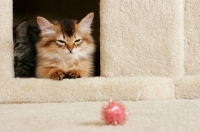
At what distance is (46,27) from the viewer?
214cm

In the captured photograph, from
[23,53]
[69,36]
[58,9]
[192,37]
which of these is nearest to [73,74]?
[69,36]

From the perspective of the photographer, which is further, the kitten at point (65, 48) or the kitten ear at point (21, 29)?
the kitten ear at point (21, 29)

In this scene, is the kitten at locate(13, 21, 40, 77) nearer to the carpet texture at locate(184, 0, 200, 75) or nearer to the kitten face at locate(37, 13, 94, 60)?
the kitten face at locate(37, 13, 94, 60)

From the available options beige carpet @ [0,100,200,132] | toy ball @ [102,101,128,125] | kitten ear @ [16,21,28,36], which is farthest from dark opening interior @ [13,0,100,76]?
toy ball @ [102,101,128,125]

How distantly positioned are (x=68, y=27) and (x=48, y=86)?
15.8 inches

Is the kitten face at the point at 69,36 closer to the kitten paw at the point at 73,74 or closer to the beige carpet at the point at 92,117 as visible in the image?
the kitten paw at the point at 73,74

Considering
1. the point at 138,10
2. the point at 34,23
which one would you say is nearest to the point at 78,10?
the point at 34,23

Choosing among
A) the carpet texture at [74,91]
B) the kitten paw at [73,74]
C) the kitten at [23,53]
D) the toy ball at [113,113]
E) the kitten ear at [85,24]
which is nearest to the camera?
the toy ball at [113,113]

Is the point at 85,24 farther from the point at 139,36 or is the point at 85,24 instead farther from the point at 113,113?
the point at 113,113

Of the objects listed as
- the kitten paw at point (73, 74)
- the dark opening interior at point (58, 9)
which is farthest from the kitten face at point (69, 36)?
the dark opening interior at point (58, 9)

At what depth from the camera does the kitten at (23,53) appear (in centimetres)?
244

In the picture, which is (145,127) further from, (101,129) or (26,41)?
(26,41)

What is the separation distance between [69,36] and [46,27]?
151 millimetres

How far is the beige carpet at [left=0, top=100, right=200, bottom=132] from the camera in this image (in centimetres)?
130
